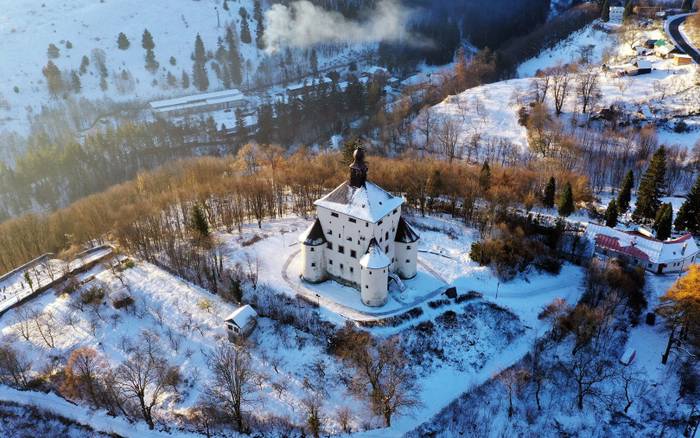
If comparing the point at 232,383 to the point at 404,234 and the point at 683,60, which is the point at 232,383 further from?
the point at 683,60

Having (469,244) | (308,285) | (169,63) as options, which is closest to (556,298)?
(469,244)

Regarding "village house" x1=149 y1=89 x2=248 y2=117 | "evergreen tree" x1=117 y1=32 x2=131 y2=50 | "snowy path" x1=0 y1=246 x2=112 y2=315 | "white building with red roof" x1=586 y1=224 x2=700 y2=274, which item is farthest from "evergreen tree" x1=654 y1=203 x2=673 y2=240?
"evergreen tree" x1=117 y1=32 x2=131 y2=50

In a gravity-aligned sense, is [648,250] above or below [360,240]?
below

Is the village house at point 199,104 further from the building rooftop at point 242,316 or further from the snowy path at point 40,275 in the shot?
the building rooftop at point 242,316

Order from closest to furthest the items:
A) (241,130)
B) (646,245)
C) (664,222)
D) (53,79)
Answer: (646,245), (664,222), (241,130), (53,79)

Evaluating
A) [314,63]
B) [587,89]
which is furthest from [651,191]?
[314,63]

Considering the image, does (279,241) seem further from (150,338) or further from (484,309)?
(484,309)

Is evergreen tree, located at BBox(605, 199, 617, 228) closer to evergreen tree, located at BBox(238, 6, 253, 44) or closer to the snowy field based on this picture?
the snowy field
